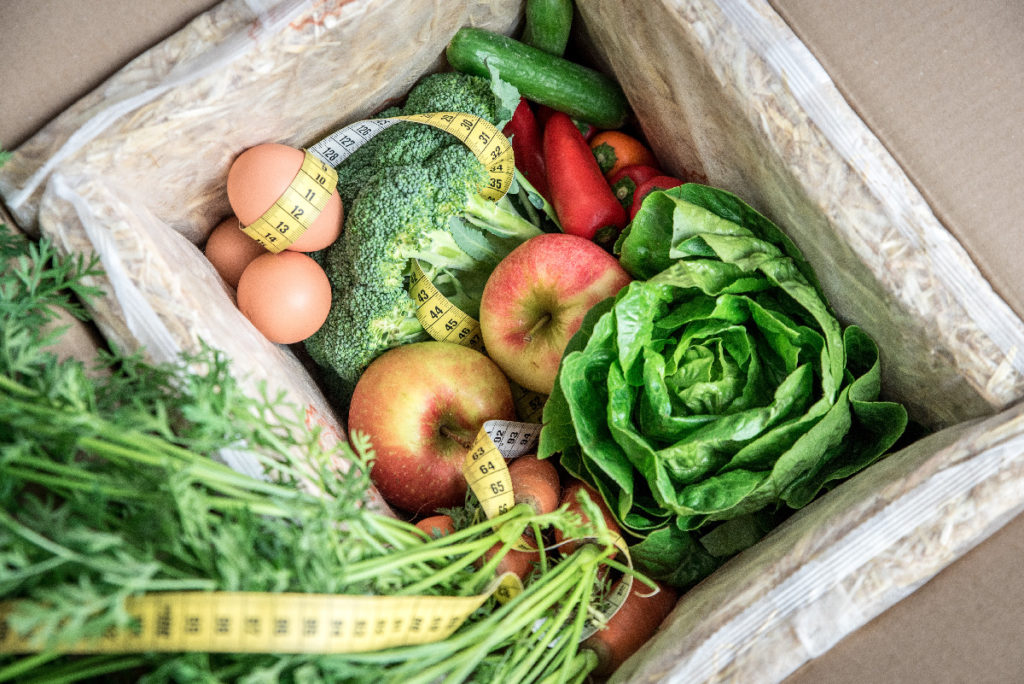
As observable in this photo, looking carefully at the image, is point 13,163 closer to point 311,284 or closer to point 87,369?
point 87,369

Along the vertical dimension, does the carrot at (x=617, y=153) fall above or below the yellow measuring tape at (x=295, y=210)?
below

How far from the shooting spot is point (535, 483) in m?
1.15

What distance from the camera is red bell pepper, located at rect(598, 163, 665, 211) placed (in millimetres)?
1392

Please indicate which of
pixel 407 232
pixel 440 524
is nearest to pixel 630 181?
pixel 407 232

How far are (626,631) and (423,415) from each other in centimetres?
51

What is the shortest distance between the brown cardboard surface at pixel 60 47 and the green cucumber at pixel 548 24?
655mm

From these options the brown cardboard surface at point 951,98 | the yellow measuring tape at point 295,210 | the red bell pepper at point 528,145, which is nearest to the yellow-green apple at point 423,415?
the yellow measuring tape at point 295,210

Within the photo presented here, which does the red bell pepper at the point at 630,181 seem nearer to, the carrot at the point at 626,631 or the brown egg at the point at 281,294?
the brown egg at the point at 281,294

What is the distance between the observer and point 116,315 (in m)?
0.96

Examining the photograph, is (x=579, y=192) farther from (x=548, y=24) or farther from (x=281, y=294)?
(x=281, y=294)

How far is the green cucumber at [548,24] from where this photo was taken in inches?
51.9

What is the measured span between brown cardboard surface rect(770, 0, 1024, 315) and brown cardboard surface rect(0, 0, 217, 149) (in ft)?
3.37

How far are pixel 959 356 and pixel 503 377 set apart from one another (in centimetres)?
76

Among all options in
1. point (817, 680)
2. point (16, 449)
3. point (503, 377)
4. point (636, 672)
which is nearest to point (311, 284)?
point (503, 377)
